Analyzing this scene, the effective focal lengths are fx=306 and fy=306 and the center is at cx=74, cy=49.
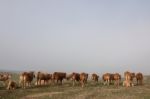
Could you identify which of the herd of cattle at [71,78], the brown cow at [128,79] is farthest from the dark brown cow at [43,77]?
the brown cow at [128,79]

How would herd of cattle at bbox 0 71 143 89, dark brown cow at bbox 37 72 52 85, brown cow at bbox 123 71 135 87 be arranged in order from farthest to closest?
dark brown cow at bbox 37 72 52 85, herd of cattle at bbox 0 71 143 89, brown cow at bbox 123 71 135 87

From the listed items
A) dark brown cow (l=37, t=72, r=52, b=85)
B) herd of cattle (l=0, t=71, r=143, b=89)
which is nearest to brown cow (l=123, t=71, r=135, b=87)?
herd of cattle (l=0, t=71, r=143, b=89)

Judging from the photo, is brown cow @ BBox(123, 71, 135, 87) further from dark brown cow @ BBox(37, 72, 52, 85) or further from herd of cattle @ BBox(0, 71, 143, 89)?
dark brown cow @ BBox(37, 72, 52, 85)

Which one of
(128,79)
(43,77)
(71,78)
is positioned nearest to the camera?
(128,79)

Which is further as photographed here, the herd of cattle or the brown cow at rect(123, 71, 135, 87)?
the herd of cattle

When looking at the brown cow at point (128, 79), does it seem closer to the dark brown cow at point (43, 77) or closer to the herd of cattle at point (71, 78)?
the herd of cattle at point (71, 78)

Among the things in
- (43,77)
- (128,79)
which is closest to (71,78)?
(43,77)

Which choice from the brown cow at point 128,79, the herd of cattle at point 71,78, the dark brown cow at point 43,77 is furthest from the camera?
the dark brown cow at point 43,77

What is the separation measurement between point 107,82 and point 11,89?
15174 mm

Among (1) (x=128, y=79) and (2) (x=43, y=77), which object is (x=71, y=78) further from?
(1) (x=128, y=79)

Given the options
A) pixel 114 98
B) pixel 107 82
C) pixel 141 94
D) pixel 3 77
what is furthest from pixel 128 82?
pixel 3 77

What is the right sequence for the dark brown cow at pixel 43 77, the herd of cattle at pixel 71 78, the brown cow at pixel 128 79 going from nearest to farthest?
the brown cow at pixel 128 79 < the herd of cattle at pixel 71 78 < the dark brown cow at pixel 43 77

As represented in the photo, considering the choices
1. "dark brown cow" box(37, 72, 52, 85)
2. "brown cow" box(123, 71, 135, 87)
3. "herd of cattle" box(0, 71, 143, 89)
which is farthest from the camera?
"dark brown cow" box(37, 72, 52, 85)

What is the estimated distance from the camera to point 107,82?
152 ft
